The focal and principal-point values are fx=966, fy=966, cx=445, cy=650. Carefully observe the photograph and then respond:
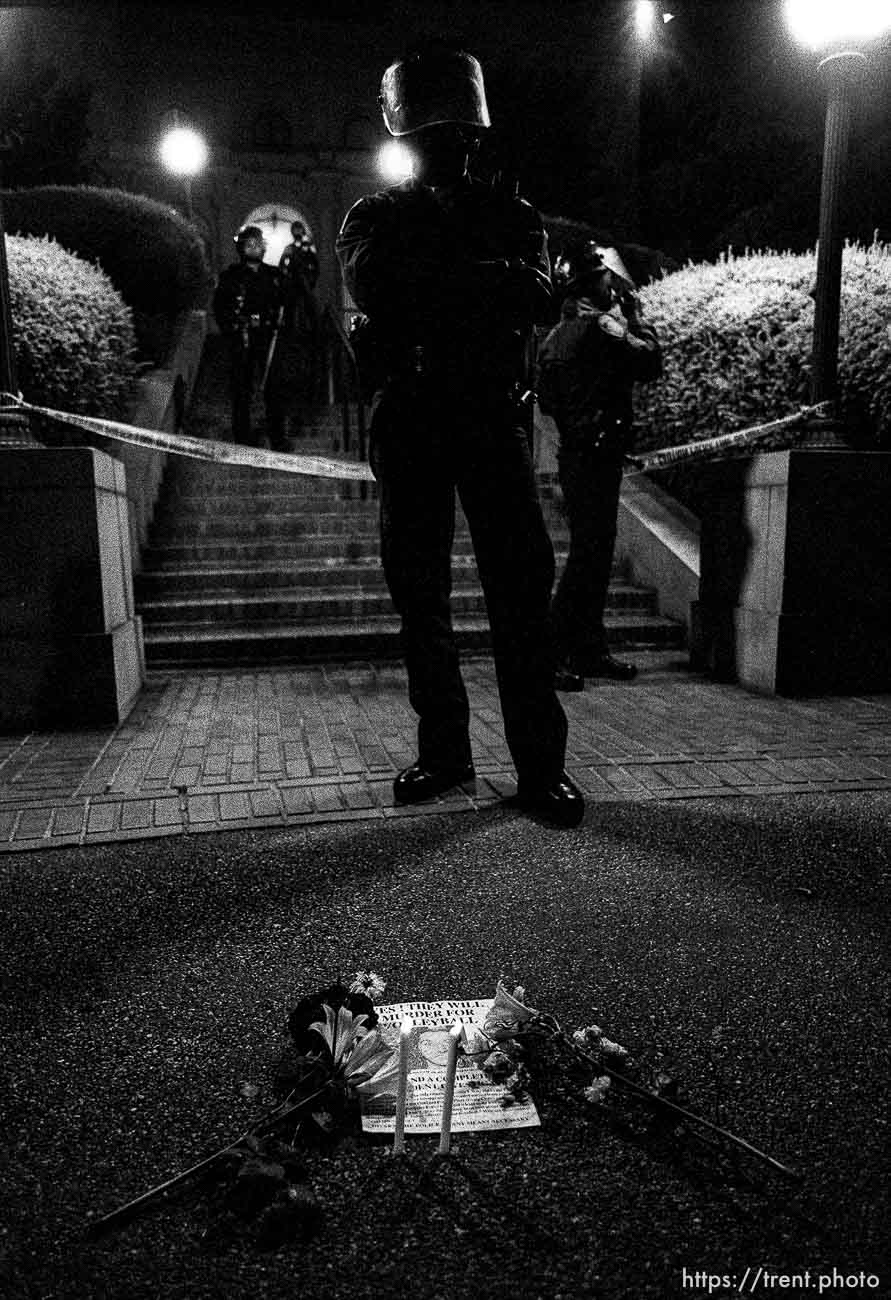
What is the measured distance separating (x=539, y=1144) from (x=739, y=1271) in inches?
15.6

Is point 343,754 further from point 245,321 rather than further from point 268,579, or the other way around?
point 245,321

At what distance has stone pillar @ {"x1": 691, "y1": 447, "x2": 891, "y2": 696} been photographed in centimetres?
541

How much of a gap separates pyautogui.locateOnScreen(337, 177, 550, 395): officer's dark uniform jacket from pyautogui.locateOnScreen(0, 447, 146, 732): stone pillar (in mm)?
2171

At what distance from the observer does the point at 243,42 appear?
2847 centimetres

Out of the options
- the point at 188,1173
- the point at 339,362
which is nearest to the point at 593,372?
the point at 188,1173

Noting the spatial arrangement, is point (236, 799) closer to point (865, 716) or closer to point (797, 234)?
point (865, 716)

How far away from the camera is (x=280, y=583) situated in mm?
7547

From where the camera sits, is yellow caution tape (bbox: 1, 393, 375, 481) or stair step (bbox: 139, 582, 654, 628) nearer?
yellow caution tape (bbox: 1, 393, 375, 481)

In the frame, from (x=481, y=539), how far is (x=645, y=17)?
2852 centimetres

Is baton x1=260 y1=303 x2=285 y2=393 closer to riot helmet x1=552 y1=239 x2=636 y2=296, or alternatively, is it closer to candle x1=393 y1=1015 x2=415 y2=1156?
riot helmet x1=552 y1=239 x2=636 y2=296

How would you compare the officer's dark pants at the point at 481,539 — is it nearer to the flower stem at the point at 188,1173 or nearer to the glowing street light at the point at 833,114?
the flower stem at the point at 188,1173

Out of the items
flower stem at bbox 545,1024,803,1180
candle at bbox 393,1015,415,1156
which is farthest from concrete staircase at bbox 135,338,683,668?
candle at bbox 393,1015,415,1156

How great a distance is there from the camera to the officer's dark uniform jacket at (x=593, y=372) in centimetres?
566

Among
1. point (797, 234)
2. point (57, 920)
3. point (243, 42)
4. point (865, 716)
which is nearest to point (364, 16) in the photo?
point (243, 42)
